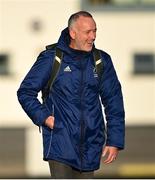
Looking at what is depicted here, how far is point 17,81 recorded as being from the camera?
11.8 m

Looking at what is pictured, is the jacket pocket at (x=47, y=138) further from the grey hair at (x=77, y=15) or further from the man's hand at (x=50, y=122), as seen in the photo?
the grey hair at (x=77, y=15)

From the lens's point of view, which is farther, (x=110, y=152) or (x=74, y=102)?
(x=110, y=152)

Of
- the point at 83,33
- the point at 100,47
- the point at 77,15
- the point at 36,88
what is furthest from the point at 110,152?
the point at 100,47

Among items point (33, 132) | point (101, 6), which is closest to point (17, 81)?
point (33, 132)

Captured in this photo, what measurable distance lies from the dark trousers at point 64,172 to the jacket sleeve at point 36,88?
0.80 ft

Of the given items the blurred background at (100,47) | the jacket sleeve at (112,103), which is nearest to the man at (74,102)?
the jacket sleeve at (112,103)

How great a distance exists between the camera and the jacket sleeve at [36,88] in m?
5.31

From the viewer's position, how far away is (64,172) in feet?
17.5

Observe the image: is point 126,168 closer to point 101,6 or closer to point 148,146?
point 148,146

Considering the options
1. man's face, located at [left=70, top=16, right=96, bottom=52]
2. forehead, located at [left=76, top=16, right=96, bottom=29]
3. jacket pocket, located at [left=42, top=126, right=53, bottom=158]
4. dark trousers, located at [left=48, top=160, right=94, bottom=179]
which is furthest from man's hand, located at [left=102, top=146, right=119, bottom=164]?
forehead, located at [left=76, top=16, right=96, bottom=29]

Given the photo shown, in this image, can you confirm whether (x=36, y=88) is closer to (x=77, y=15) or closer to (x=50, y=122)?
(x=50, y=122)

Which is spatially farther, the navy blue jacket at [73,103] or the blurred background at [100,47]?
the blurred background at [100,47]

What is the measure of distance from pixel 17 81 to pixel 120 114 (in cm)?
646

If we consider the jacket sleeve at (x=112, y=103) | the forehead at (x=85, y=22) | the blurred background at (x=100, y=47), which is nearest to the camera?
the forehead at (x=85, y=22)
